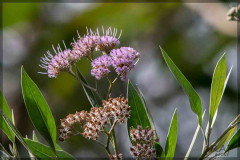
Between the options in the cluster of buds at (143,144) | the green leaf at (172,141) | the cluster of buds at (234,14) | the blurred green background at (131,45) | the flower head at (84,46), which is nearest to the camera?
the cluster of buds at (143,144)

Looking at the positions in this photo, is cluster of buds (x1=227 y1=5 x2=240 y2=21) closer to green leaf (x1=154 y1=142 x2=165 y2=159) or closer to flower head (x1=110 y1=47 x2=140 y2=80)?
flower head (x1=110 y1=47 x2=140 y2=80)

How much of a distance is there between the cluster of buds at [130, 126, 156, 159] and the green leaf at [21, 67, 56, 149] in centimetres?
20

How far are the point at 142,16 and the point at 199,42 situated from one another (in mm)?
491

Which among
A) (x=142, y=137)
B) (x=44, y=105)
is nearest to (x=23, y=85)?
(x=44, y=105)

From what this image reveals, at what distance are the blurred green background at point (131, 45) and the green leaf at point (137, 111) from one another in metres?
2.08

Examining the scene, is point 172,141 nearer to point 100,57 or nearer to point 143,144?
point 143,144

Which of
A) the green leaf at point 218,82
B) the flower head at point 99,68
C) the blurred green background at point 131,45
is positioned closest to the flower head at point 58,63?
the flower head at point 99,68

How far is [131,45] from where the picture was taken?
11.3 feet

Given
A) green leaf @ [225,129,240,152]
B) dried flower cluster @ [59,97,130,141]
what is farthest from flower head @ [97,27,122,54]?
green leaf @ [225,129,240,152]

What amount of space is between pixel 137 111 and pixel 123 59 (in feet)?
0.40

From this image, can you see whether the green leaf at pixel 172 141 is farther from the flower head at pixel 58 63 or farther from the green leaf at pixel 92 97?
the flower head at pixel 58 63

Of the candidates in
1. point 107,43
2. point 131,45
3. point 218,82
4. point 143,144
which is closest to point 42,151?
point 143,144

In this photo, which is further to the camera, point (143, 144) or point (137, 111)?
point (137, 111)

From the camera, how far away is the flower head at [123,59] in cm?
120
